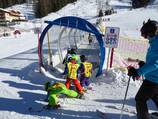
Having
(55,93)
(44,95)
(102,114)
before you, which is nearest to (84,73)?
(44,95)

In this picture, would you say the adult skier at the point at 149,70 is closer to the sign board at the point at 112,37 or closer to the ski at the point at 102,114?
the ski at the point at 102,114

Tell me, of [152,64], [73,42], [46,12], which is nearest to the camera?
[152,64]

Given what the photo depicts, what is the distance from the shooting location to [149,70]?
21.2ft

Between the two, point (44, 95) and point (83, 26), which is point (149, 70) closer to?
point (44, 95)

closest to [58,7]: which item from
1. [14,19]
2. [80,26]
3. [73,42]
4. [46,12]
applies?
[46,12]

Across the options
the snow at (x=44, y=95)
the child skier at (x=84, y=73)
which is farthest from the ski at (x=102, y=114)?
the child skier at (x=84, y=73)

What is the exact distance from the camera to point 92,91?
1149 centimetres

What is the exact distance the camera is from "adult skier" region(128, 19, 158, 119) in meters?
6.50

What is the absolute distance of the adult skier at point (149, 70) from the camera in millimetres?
6496

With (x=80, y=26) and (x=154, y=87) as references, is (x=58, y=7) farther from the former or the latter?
(x=154, y=87)

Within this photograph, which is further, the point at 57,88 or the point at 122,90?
the point at 122,90

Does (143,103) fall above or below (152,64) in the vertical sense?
below

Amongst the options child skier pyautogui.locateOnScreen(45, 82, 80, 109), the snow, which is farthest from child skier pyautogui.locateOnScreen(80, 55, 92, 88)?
child skier pyautogui.locateOnScreen(45, 82, 80, 109)

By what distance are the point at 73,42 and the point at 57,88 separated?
35.6 feet
